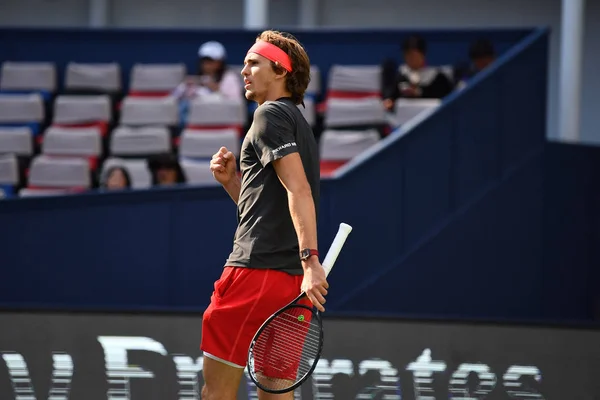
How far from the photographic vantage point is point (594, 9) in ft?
41.4

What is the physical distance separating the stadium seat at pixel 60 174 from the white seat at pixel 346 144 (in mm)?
1868

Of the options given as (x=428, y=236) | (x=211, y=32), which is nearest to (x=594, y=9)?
(x=211, y=32)

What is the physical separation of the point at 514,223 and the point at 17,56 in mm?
4898

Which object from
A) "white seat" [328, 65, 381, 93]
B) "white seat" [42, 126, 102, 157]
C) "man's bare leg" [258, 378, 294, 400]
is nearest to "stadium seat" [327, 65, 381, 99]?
"white seat" [328, 65, 381, 93]

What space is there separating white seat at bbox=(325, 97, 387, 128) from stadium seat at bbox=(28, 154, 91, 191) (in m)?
1.96

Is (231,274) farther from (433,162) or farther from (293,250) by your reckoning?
(433,162)

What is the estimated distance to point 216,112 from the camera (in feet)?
29.0

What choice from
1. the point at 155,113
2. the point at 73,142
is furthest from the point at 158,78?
the point at 73,142

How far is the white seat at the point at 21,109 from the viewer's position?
923 cm

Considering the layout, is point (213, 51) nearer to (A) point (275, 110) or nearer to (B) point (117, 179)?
(B) point (117, 179)

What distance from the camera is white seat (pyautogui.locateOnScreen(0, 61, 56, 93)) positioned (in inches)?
376

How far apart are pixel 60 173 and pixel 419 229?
294 centimetres

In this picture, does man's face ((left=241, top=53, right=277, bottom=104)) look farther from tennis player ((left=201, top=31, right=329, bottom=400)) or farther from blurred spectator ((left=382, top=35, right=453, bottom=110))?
blurred spectator ((left=382, top=35, right=453, bottom=110))

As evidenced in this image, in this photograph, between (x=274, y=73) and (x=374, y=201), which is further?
(x=374, y=201)
